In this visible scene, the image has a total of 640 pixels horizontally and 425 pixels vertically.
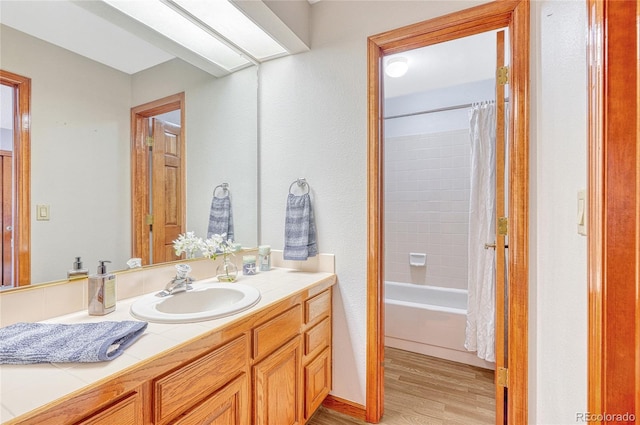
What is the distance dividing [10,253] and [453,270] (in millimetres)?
3072

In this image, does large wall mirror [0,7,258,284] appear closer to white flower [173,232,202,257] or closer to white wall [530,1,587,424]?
white flower [173,232,202,257]

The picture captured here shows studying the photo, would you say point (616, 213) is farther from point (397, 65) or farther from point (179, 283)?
point (397, 65)

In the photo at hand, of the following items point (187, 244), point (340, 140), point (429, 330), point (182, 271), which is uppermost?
point (340, 140)

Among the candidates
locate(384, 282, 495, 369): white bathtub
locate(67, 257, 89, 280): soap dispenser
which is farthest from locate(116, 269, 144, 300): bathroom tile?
locate(384, 282, 495, 369): white bathtub

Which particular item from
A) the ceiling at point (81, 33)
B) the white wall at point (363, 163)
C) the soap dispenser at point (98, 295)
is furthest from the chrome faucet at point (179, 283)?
the ceiling at point (81, 33)

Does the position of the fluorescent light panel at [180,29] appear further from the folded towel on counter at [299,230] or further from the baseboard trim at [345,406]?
the baseboard trim at [345,406]

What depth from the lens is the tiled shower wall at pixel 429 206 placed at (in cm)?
280

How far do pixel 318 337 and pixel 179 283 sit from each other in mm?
785

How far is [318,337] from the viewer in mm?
1562

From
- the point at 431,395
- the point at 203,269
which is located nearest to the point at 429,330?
the point at 431,395

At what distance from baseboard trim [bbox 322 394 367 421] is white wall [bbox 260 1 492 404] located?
0.12 feet

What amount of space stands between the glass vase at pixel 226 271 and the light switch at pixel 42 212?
0.77m

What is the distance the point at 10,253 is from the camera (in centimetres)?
91

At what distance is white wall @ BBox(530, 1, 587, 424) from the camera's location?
71cm
